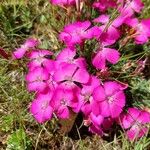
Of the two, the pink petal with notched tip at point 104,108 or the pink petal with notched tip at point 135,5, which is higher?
the pink petal with notched tip at point 135,5

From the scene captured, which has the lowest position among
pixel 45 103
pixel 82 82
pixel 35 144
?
pixel 35 144

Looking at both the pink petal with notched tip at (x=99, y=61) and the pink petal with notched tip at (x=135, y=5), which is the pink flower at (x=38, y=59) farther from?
the pink petal with notched tip at (x=135, y=5)

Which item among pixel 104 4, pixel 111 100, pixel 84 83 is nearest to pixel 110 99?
pixel 111 100

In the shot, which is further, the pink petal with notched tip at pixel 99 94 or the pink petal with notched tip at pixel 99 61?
the pink petal with notched tip at pixel 99 61

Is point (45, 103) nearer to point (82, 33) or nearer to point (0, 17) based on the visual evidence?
point (82, 33)

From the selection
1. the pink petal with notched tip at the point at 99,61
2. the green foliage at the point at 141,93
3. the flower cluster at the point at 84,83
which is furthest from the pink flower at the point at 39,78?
the green foliage at the point at 141,93

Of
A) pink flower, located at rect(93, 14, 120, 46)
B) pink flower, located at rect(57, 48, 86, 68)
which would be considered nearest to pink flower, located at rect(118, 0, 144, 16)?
pink flower, located at rect(93, 14, 120, 46)

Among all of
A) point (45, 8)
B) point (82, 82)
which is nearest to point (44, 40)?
point (45, 8)
